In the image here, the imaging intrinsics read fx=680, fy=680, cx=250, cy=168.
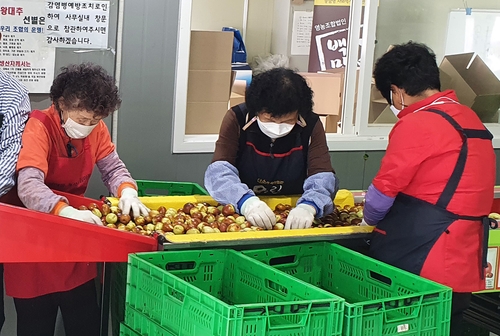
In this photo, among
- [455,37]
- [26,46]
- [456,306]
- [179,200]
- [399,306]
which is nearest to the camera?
[399,306]

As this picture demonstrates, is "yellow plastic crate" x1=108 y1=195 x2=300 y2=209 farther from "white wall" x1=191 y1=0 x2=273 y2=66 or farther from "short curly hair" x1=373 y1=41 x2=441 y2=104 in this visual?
"white wall" x1=191 y1=0 x2=273 y2=66

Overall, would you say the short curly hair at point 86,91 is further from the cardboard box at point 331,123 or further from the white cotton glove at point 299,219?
the cardboard box at point 331,123

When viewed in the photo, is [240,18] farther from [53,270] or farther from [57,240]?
[57,240]

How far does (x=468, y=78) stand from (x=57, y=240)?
376cm

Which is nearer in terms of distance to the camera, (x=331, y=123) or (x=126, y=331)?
(x=126, y=331)

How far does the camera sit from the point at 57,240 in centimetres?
228

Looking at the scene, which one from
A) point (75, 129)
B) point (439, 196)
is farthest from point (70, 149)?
point (439, 196)

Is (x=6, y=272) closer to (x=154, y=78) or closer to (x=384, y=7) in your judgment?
(x=154, y=78)

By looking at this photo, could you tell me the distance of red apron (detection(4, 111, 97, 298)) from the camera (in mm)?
2645

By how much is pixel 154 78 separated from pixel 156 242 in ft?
5.46

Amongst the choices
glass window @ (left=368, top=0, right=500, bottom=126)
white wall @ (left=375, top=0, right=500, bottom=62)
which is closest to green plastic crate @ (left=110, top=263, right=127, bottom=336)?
glass window @ (left=368, top=0, right=500, bottom=126)

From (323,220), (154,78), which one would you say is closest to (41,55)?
(154,78)

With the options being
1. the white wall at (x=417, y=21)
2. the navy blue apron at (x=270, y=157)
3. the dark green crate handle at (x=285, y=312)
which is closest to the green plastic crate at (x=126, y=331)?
the dark green crate handle at (x=285, y=312)

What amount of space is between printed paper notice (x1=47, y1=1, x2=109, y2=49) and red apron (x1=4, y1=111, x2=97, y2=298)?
960mm
